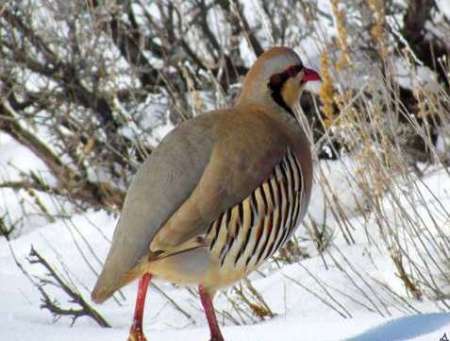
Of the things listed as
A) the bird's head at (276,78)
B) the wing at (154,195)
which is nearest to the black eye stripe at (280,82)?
the bird's head at (276,78)

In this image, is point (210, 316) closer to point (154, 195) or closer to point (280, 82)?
point (154, 195)

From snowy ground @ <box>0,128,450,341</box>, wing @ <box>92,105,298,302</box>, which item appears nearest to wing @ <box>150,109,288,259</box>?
wing @ <box>92,105,298,302</box>

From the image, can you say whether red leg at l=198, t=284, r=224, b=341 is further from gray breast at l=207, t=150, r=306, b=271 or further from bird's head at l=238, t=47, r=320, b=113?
bird's head at l=238, t=47, r=320, b=113

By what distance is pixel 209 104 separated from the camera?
696 centimetres

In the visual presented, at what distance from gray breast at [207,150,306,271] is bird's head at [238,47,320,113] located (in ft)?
1.06

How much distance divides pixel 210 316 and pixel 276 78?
95cm

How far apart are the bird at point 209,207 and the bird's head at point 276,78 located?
17 cm

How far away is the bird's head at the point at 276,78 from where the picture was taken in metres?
4.39

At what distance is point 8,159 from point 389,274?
3415 mm

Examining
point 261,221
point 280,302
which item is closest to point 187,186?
point 261,221

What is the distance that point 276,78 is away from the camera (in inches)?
174

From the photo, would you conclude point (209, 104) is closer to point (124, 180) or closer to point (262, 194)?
point (124, 180)

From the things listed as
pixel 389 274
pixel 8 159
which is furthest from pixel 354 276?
pixel 8 159

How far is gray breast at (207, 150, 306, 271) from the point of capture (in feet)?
12.7
